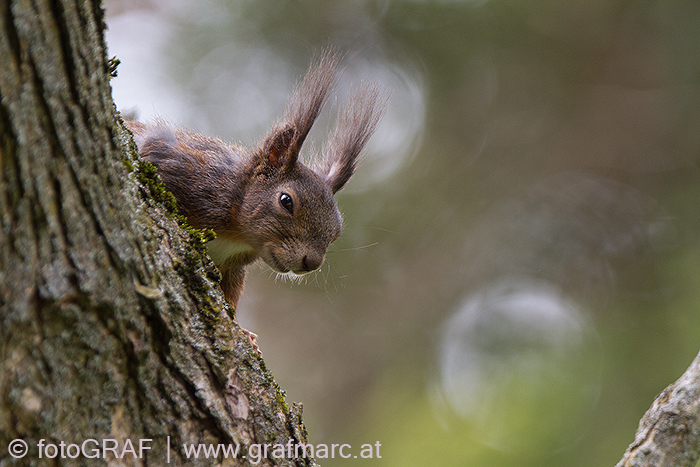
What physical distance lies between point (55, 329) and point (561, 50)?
5693mm

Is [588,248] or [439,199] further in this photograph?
[439,199]

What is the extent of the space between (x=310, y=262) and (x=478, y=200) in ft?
13.4

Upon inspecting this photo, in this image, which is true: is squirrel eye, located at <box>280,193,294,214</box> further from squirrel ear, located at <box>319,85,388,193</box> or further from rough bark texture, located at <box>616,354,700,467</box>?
rough bark texture, located at <box>616,354,700,467</box>

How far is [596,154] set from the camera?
568cm

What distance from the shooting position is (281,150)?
8.48 feet

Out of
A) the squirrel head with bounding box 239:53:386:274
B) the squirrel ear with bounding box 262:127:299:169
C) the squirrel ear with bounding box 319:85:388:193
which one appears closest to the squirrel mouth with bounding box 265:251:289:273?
the squirrel head with bounding box 239:53:386:274

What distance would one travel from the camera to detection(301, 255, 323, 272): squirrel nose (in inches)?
95.9

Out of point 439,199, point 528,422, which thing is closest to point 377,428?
point 528,422

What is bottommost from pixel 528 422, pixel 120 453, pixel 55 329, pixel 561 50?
pixel 120 453

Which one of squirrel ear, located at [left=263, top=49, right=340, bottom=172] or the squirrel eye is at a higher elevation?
squirrel ear, located at [left=263, top=49, right=340, bottom=172]

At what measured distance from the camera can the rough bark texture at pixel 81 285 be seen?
0.95 meters

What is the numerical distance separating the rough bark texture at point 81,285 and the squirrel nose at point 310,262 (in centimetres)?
111

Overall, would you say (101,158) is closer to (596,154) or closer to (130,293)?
(130,293)

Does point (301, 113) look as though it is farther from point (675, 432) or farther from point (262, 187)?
point (675, 432)
